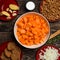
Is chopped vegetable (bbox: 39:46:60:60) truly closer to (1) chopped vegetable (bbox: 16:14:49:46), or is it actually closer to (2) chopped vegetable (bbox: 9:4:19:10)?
(1) chopped vegetable (bbox: 16:14:49:46)

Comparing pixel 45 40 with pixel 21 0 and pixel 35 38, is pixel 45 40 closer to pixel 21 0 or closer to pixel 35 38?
pixel 35 38

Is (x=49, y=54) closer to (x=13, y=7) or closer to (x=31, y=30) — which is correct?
(x=31, y=30)

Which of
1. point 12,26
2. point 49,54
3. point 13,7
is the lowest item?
point 49,54

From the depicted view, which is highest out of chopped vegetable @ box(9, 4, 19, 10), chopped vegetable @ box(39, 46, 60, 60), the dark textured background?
chopped vegetable @ box(9, 4, 19, 10)

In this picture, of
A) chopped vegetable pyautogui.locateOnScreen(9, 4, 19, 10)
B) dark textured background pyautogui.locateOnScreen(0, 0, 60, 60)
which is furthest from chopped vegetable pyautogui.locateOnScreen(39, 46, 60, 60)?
chopped vegetable pyautogui.locateOnScreen(9, 4, 19, 10)

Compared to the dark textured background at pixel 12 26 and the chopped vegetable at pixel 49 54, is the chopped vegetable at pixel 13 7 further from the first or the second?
the chopped vegetable at pixel 49 54

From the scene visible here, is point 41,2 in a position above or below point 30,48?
above

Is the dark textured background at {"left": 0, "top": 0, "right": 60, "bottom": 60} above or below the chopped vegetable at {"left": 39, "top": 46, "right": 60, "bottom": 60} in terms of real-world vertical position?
above

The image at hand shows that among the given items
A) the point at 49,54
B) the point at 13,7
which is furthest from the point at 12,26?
the point at 49,54

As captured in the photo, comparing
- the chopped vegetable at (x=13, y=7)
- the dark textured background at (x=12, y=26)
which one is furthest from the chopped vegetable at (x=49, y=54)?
the chopped vegetable at (x=13, y=7)

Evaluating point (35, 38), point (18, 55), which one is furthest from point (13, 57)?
point (35, 38)

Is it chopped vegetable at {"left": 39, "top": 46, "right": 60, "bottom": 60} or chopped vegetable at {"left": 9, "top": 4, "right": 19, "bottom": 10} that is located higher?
chopped vegetable at {"left": 9, "top": 4, "right": 19, "bottom": 10}
